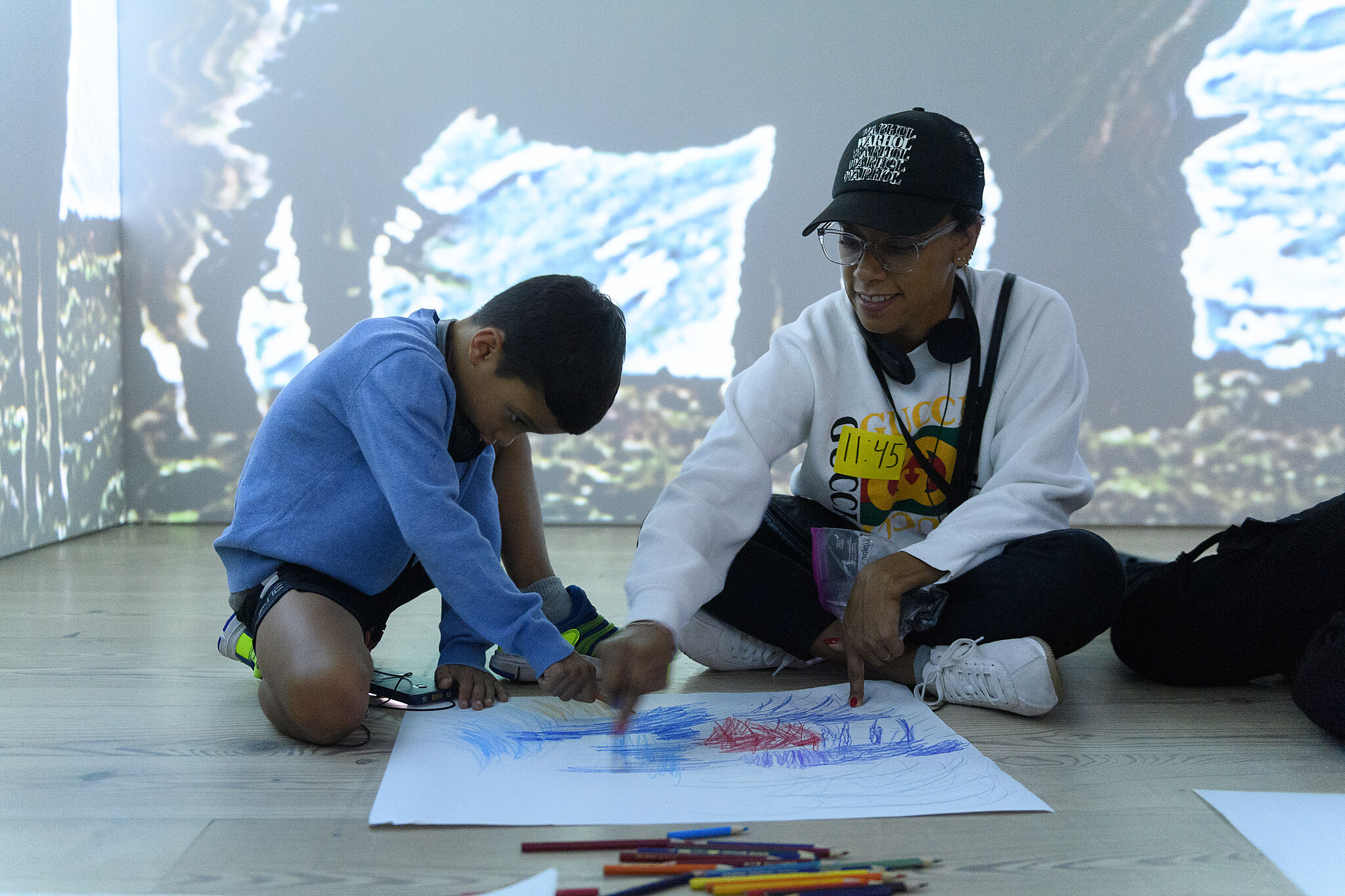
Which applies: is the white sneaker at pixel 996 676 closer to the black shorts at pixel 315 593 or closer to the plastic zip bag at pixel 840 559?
the plastic zip bag at pixel 840 559

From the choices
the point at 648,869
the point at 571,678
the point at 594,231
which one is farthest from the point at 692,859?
the point at 594,231

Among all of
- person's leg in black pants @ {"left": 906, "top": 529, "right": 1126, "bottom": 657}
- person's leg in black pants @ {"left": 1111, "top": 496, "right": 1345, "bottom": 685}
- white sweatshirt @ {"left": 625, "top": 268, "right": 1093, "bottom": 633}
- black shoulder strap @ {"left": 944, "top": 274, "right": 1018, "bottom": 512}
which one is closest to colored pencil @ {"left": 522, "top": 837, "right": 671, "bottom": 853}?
white sweatshirt @ {"left": 625, "top": 268, "right": 1093, "bottom": 633}

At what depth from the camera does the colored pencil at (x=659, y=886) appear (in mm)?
737

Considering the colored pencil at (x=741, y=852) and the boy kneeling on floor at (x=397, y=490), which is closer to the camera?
the colored pencil at (x=741, y=852)

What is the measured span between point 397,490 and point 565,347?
23 centimetres

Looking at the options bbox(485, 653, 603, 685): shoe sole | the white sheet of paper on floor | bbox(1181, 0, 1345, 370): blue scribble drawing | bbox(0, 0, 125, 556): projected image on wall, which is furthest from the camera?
bbox(1181, 0, 1345, 370): blue scribble drawing

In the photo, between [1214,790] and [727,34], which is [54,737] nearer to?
[1214,790]

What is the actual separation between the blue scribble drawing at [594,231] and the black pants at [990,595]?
162 centimetres

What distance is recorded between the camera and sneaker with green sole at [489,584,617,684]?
4.29 ft

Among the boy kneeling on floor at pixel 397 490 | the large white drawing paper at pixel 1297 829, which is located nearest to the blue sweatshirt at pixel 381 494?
the boy kneeling on floor at pixel 397 490

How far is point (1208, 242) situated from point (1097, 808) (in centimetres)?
247

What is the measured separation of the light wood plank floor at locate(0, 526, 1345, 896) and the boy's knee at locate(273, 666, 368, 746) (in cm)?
3

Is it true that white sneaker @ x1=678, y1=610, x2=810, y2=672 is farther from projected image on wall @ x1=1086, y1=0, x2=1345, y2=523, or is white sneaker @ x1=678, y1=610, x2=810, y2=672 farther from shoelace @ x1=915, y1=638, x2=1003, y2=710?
projected image on wall @ x1=1086, y1=0, x2=1345, y2=523

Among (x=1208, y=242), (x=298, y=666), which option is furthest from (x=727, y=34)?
(x=298, y=666)
